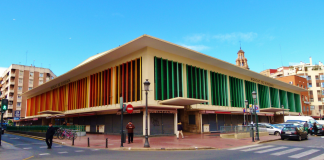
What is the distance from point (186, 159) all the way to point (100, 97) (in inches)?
1009

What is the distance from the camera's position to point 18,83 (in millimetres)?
82438

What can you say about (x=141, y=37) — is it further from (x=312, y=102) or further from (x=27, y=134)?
(x=312, y=102)

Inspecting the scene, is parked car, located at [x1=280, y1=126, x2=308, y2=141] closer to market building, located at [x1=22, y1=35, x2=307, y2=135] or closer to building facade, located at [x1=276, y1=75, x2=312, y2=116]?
market building, located at [x1=22, y1=35, x2=307, y2=135]

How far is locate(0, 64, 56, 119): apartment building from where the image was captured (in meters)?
81.1

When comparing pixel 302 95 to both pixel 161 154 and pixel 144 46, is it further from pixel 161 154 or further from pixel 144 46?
pixel 161 154

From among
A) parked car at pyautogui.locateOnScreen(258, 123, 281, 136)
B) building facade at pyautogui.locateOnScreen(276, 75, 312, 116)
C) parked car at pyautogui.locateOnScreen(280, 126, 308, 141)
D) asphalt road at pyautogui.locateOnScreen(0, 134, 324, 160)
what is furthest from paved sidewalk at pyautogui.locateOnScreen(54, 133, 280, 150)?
building facade at pyautogui.locateOnScreen(276, 75, 312, 116)

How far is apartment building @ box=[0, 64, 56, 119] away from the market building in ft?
137

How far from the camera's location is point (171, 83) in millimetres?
30094

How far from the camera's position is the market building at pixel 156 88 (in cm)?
2778

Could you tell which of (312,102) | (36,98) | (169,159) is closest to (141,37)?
(169,159)

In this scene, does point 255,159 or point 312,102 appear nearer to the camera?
point 255,159

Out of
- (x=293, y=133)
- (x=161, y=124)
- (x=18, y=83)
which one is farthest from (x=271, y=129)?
(x=18, y=83)

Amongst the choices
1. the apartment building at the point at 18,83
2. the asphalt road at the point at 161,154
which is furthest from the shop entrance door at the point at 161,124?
the apartment building at the point at 18,83

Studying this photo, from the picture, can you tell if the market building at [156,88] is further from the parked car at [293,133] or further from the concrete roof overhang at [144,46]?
the parked car at [293,133]
